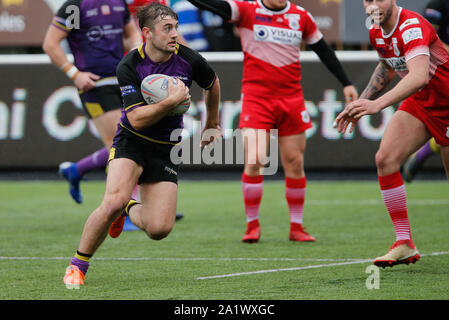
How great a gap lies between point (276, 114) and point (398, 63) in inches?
75.8

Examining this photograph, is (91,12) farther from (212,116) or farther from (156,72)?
(156,72)

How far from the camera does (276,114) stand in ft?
25.7

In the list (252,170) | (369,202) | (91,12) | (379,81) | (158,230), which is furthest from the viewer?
(369,202)

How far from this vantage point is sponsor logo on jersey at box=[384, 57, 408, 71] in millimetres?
6051

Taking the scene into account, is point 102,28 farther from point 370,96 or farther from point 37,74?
point 37,74

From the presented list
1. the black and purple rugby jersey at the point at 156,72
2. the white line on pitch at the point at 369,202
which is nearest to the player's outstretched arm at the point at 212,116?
the black and purple rugby jersey at the point at 156,72

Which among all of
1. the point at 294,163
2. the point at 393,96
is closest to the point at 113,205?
the point at 393,96

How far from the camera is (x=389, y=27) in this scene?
6.01 metres

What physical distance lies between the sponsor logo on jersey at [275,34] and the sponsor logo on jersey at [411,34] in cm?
209

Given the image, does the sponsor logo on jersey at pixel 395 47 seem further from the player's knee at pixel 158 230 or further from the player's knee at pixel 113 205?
the player's knee at pixel 113 205

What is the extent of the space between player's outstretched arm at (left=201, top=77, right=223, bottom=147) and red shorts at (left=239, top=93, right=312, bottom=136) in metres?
1.68

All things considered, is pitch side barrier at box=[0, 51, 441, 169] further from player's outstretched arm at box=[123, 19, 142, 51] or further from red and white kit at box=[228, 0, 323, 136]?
red and white kit at box=[228, 0, 323, 136]

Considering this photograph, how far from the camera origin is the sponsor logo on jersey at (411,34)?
5.81m
